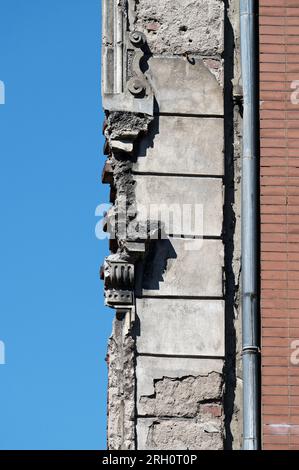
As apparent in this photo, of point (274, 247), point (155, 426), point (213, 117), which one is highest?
point (213, 117)

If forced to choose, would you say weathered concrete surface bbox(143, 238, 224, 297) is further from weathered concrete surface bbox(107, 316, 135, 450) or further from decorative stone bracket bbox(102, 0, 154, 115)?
decorative stone bracket bbox(102, 0, 154, 115)

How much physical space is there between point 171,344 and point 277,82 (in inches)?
77.7

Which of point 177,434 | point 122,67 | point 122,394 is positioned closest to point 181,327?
point 122,394

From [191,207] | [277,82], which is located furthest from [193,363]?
[277,82]

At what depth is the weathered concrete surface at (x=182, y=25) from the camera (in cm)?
1398

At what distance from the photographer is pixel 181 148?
1370 cm

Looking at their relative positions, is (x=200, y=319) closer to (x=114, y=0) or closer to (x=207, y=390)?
(x=207, y=390)

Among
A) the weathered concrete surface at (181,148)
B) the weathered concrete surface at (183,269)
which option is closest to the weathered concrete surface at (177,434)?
the weathered concrete surface at (183,269)

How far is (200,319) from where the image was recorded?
13375mm

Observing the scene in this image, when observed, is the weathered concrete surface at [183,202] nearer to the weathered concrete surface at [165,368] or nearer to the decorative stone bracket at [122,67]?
the decorative stone bracket at [122,67]

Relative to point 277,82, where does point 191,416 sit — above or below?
below

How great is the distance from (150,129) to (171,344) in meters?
1.50

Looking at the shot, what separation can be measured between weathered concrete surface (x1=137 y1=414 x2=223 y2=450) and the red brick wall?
0.34 m

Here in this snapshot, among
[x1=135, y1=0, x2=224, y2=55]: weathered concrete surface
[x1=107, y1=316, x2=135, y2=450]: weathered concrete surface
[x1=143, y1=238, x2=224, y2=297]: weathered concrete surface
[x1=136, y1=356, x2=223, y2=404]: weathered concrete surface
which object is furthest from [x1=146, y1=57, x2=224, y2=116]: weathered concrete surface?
[x1=136, y1=356, x2=223, y2=404]: weathered concrete surface
